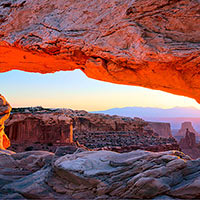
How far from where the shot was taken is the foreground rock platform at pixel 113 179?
4086 millimetres

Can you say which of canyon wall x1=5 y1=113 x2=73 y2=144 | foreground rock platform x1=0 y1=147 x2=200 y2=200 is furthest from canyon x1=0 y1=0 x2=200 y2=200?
canyon wall x1=5 y1=113 x2=73 y2=144

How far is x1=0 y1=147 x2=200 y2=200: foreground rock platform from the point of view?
13.4ft

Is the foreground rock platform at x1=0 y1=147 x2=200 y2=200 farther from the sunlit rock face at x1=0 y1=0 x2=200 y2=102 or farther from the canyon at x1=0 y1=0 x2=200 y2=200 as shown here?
the sunlit rock face at x1=0 y1=0 x2=200 y2=102

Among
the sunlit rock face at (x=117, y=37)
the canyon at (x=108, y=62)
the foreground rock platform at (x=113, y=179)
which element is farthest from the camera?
the sunlit rock face at (x=117, y=37)

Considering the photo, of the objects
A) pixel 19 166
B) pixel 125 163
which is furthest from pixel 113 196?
pixel 19 166

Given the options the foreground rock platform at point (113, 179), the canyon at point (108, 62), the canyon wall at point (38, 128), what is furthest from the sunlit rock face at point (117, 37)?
the canyon wall at point (38, 128)

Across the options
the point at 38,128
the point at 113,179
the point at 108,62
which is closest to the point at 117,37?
the point at 108,62

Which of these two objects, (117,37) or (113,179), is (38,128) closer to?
(117,37)

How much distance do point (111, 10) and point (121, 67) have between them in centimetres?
218

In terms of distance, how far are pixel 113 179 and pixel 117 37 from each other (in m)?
5.03

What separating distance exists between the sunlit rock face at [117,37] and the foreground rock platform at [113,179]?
11.1 feet

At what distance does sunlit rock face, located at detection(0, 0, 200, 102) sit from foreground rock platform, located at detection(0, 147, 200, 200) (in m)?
3.37

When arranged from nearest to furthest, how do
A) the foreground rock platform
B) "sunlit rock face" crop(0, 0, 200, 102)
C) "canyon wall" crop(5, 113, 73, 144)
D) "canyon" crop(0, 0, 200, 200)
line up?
the foreground rock platform < "canyon" crop(0, 0, 200, 200) < "sunlit rock face" crop(0, 0, 200, 102) < "canyon wall" crop(5, 113, 73, 144)

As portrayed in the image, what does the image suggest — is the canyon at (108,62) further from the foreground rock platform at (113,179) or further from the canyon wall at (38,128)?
the canyon wall at (38,128)
